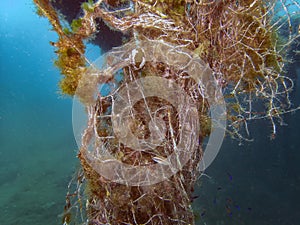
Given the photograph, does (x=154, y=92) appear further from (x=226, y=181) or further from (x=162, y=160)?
(x=226, y=181)

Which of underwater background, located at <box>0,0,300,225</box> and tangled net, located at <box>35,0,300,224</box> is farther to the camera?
underwater background, located at <box>0,0,300,225</box>

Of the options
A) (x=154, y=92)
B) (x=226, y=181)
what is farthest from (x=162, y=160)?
(x=226, y=181)

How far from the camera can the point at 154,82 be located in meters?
2.84

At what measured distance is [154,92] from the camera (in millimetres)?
2852

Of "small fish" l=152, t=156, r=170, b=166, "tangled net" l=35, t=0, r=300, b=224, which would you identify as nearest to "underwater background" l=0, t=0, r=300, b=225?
"tangled net" l=35, t=0, r=300, b=224

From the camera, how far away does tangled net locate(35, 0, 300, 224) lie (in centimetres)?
271

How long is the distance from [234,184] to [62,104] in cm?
4405

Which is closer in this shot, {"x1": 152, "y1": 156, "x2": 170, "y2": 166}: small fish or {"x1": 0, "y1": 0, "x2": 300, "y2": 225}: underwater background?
{"x1": 152, "y1": 156, "x2": 170, "y2": 166}: small fish

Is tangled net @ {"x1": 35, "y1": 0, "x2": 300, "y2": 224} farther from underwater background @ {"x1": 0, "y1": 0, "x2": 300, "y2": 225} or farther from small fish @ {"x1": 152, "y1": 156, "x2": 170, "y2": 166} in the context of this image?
underwater background @ {"x1": 0, "y1": 0, "x2": 300, "y2": 225}

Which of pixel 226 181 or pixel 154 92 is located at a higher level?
pixel 154 92

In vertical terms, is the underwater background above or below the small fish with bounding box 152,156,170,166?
below

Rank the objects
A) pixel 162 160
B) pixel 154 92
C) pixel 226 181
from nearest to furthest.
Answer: pixel 162 160, pixel 154 92, pixel 226 181

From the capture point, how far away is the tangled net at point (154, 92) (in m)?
2.71

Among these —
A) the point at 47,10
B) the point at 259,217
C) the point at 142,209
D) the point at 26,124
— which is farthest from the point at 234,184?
the point at 26,124
